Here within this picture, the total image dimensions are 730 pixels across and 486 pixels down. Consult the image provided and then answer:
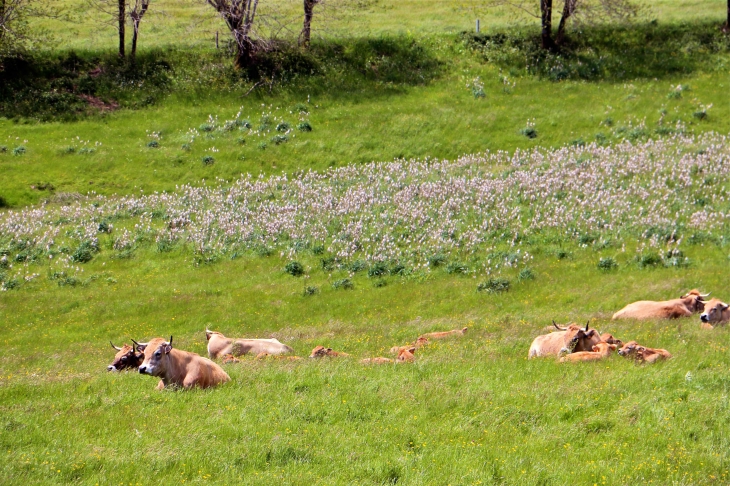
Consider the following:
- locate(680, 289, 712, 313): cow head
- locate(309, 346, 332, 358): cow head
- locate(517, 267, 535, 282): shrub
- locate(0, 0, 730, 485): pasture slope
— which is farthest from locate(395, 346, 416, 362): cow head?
locate(517, 267, 535, 282): shrub

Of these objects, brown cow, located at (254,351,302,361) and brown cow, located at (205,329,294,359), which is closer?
brown cow, located at (254,351,302,361)

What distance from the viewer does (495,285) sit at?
26125 mm

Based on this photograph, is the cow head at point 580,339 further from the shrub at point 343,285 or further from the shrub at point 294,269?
the shrub at point 294,269

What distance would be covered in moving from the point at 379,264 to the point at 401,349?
10139 mm

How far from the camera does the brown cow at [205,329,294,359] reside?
19.8m

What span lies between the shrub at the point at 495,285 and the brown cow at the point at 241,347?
28.2 ft

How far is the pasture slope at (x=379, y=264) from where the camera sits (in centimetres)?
1089

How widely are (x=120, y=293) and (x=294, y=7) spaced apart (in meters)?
42.5

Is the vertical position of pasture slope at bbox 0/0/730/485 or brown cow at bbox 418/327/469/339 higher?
pasture slope at bbox 0/0/730/485

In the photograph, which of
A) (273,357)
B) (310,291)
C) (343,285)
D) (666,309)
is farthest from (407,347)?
Answer: (343,285)

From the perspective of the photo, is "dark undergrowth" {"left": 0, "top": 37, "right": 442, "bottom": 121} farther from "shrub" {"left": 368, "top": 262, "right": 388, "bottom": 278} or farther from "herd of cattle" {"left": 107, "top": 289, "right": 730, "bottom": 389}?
"herd of cattle" {"left": 107, "top": 289, "right": 730, "bottom": 389}

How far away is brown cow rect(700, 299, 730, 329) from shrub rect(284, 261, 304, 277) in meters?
14.1

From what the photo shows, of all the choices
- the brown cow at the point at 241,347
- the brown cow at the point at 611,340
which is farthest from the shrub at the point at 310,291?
the brown cow at the point at 611,340

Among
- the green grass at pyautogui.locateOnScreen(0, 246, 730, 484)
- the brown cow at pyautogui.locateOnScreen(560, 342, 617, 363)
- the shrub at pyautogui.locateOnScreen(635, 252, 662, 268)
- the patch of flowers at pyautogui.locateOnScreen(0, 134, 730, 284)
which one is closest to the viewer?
the green grass at pyautogui.locateOnScreen(0, 246, 730, 484)
